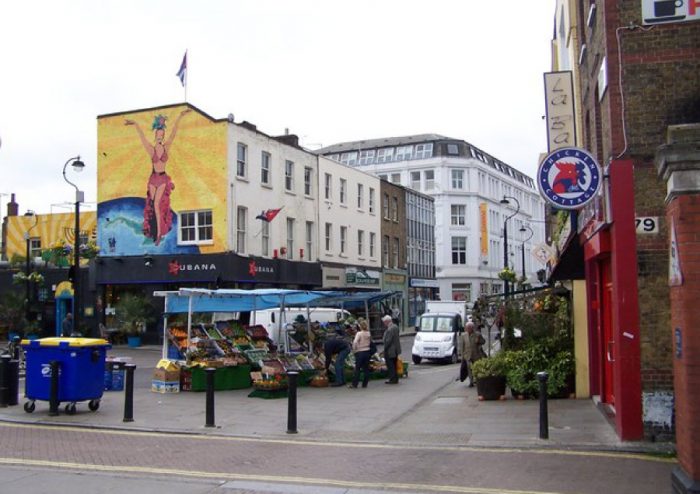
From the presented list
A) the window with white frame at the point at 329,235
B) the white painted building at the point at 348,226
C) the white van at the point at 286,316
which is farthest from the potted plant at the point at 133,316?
the window with white frame at the point at 329,235

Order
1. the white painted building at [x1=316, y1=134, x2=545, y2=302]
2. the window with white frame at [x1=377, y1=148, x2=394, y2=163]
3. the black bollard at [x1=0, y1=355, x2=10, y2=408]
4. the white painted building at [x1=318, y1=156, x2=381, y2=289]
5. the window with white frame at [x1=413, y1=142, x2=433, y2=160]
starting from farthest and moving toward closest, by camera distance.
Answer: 1. the window with white frame at [x1=377, y1=148, x2=394, y2=163]
2. the window with white frame at [x1=413, y1=142, x2=433, y2=160]
3. the white painted building at [x1=316, y1=134, x2=545, y2=302]
4. the white painted building at [x1=318, y1=156, x2=381, y2=289]
5. the black bollard at [x1=0, y1=355, x2=10, y2=408]

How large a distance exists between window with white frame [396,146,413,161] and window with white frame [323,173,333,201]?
34870 millimetres

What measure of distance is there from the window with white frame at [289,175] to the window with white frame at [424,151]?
38.6 metres

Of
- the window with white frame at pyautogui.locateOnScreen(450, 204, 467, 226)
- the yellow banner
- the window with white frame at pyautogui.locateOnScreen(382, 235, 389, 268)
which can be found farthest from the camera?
the yellow banner

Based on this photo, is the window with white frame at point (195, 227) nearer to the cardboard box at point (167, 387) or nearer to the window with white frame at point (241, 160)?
the window with white frame at point (241, 160)

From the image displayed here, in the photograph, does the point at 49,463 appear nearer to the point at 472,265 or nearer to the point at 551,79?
the point at 551,79

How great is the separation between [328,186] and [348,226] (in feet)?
11.0

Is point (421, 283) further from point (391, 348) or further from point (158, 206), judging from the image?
point (391, 348)

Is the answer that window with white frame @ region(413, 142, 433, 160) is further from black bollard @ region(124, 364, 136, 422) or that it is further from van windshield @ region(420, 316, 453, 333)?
black bollard @ region(124, 364, 136, 422)

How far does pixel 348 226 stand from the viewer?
4697 cm

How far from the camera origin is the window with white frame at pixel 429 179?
253 ft

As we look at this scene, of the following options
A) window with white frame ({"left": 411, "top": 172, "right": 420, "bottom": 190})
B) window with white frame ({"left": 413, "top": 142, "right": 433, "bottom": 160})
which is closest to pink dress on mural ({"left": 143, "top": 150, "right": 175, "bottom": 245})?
window with white frame ({"left": 411, "top": 172, "right": 420, "bottom": 190})

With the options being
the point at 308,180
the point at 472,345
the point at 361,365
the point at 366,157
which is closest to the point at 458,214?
the point at 366,157

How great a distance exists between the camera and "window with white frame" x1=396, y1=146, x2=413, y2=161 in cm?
7900
